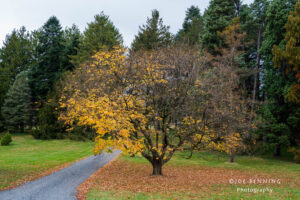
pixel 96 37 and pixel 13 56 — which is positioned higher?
pixel 96 37

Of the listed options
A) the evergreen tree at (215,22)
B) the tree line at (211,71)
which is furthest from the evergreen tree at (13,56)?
the evergreen tree at (215,22)

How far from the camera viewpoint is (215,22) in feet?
91.0

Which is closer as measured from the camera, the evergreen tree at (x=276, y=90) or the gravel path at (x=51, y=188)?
the gravel path at (x=51, y=188)

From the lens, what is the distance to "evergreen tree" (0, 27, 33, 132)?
4416 cm

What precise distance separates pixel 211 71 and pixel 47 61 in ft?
108

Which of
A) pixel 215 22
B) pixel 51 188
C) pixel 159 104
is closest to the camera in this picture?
pixel 51 188

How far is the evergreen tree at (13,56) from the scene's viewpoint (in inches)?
1738

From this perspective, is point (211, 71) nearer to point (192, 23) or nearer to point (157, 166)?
point (157, 166)

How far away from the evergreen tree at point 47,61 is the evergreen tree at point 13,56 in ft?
19.2

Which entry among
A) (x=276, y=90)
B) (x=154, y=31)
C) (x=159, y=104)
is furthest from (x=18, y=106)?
(x=276, y=90)

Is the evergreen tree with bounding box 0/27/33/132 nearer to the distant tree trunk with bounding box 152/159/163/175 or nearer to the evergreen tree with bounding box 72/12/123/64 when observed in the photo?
the evergreen tree with bounding box 72/12/123/64

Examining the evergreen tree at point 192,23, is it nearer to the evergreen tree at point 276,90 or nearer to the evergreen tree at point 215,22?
the evergreen tree at point 215,22

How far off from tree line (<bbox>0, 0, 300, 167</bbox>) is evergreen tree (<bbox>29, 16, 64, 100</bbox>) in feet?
0.60

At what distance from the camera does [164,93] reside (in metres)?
10.8
